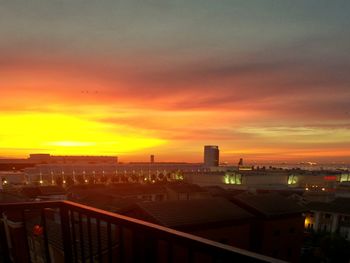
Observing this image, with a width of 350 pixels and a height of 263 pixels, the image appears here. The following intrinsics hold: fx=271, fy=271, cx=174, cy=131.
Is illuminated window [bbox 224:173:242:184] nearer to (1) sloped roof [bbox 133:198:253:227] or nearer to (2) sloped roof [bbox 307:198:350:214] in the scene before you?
(2) sloped roof [bbox 307:198:350:214]

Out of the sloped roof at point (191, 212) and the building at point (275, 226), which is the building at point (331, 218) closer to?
the building at point (275, 226)

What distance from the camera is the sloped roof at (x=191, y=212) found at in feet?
43.6

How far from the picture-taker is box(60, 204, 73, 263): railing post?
278 centimetres

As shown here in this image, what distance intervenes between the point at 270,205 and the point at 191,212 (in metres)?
6.46

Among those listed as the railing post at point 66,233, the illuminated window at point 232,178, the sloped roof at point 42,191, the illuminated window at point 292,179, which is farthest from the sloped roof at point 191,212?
the illuminated window at point 292,179

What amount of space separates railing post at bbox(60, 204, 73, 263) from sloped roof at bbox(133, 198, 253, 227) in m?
10.1

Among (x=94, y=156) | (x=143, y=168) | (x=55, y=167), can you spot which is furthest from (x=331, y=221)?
(x=94, y=156)

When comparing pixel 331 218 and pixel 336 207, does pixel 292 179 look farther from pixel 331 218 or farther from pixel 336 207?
pixel 331 218

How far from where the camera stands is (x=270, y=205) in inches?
703

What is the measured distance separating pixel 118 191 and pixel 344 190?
3270 cm

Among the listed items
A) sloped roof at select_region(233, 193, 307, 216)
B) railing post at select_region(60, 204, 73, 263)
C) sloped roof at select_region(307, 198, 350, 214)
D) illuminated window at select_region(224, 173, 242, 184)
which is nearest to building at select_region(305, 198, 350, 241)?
sloped roof at select_region(307, 198, 350, 214)

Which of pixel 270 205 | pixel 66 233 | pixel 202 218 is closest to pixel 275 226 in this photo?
pixel 270 205

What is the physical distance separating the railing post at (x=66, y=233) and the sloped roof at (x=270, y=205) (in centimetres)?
1548

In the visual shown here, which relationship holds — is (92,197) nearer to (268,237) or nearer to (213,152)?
(268,237)
